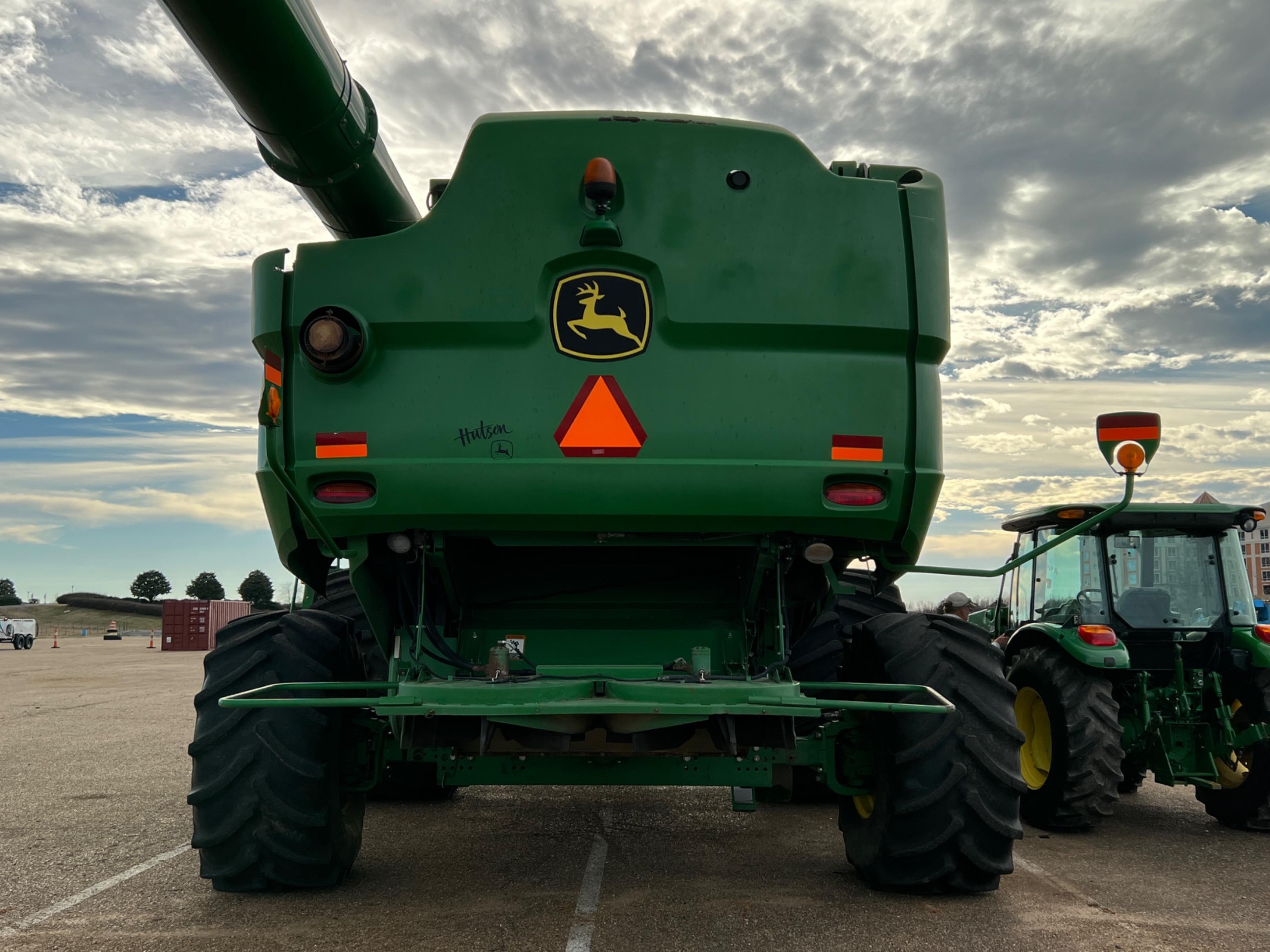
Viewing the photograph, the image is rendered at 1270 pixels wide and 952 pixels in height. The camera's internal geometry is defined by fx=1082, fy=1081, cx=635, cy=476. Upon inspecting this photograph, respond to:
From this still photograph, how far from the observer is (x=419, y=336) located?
481 centimetres

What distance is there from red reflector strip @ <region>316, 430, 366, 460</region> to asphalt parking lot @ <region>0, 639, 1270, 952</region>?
2.01 m

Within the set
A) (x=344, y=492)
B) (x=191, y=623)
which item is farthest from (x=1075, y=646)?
(x=191, y=623)

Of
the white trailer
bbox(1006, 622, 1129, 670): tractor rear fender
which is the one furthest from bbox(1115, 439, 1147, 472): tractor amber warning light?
the white trailer

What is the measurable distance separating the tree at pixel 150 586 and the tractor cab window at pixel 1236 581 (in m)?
97.1

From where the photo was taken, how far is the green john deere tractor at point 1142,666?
294 inches

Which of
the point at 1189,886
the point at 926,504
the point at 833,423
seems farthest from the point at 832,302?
the point at 1189,886

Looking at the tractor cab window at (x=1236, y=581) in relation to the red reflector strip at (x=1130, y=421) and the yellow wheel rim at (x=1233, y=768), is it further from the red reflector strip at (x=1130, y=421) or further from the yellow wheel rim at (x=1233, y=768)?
the red reflector strip at (x=1130, y=421)

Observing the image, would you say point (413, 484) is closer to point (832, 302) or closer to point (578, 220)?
point (578, 220)

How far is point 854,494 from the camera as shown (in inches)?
193

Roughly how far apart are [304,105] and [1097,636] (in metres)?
6.24

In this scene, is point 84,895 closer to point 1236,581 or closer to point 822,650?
point 822,650

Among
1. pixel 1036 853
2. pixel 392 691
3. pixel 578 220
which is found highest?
pixel 578 220

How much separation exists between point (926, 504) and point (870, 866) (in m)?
1.71

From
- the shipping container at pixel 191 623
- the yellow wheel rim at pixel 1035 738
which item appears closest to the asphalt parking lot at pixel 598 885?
the yellow wheel rim at pixel 1035 738
